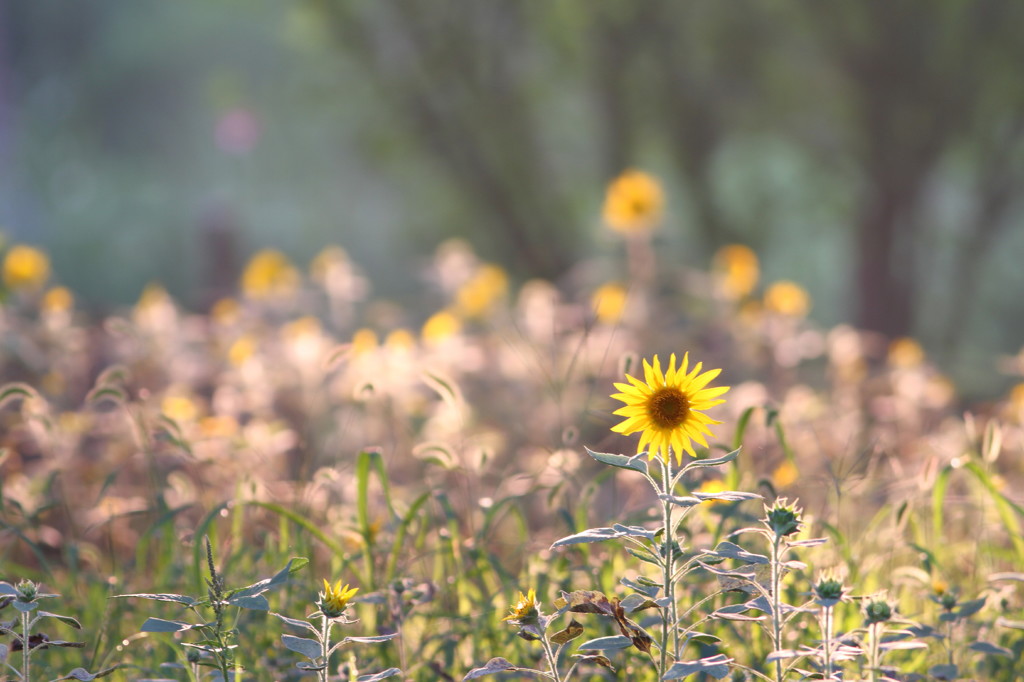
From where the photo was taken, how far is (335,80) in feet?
25.6

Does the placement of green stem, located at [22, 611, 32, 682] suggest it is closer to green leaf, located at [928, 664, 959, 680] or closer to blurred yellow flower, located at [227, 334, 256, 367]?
green leaf, located at [928, 664, 959, 680]

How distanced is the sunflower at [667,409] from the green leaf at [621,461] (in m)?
0.03

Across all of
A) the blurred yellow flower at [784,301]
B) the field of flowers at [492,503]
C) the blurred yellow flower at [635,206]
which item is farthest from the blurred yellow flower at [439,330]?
the blurred yellow flower at [784,301]

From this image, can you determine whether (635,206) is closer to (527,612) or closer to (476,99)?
(527,612)

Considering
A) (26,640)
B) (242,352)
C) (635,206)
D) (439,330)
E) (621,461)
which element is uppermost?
(635,206)

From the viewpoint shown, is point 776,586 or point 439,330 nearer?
point 776,586

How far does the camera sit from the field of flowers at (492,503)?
1.34m

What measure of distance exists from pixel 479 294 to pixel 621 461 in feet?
9.42

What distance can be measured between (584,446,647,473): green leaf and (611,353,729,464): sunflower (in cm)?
3

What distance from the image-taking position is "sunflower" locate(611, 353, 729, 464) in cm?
130

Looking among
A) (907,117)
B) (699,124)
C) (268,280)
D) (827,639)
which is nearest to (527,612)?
(827,639)

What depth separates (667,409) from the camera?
4.29 feet

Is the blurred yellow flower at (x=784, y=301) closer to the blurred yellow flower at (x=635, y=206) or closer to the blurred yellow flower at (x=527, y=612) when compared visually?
the blurred yellow flower at (x=635, y=206)

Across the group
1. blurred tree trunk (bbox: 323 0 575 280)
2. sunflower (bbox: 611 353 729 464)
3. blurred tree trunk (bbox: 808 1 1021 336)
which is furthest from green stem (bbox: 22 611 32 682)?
blurred tree trunk (bbox: 808 1 1021 336)
